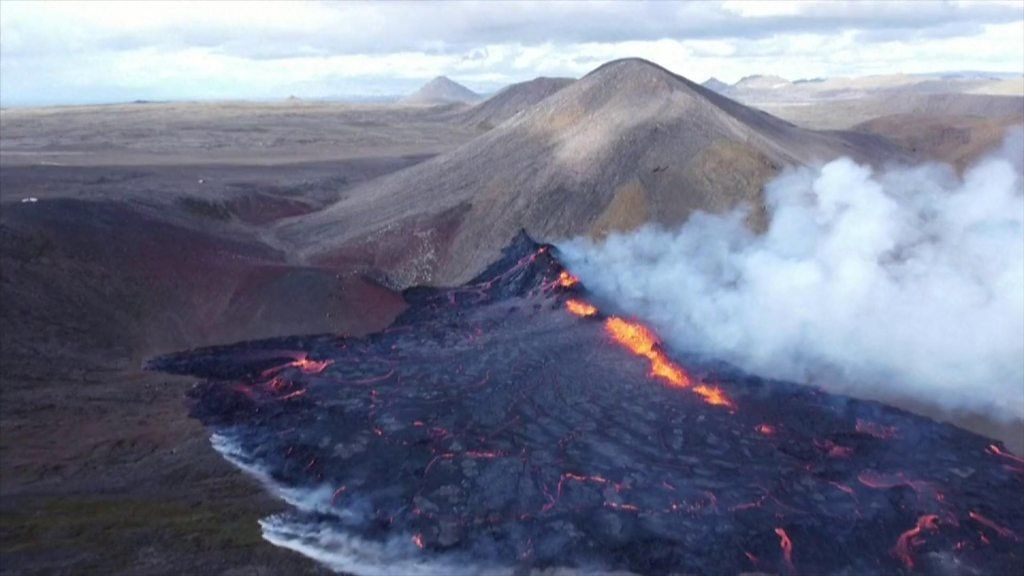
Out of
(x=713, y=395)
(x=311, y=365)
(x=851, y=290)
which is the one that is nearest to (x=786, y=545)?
(x=713, y=395)

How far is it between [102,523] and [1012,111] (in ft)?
379

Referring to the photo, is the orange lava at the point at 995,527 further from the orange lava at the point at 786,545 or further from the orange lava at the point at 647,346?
the orange lava at the point at 647,346

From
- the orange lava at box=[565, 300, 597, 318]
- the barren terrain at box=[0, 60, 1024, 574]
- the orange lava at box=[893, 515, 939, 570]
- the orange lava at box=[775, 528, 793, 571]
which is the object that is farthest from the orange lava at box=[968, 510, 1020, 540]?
the barren terrain at box=[0, 60, 1024, 574]

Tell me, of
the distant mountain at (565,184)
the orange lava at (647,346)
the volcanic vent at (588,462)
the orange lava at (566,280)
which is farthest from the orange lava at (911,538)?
the distant mountain at (565,184)

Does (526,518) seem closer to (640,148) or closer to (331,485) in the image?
(331,485)

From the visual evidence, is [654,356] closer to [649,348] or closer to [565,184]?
[649,348]

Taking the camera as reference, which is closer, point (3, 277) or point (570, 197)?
point (3, 277)

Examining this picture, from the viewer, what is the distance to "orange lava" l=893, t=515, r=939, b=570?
12773 millimetres

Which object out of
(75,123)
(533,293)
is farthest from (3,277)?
(75,123)

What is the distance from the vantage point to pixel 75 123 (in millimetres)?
94688

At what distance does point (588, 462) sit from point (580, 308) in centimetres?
704

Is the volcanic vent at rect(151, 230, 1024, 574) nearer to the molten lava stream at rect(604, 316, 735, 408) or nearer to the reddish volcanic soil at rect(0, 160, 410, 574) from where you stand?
the molten lava stream at rect(604, 316, 735, 408)

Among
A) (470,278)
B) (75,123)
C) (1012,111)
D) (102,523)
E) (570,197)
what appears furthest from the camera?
(1012,111)

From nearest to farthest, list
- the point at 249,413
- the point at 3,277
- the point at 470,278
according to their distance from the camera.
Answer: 1. the point at 249,413
2. the point at 3,277
3. the point at 470,278
